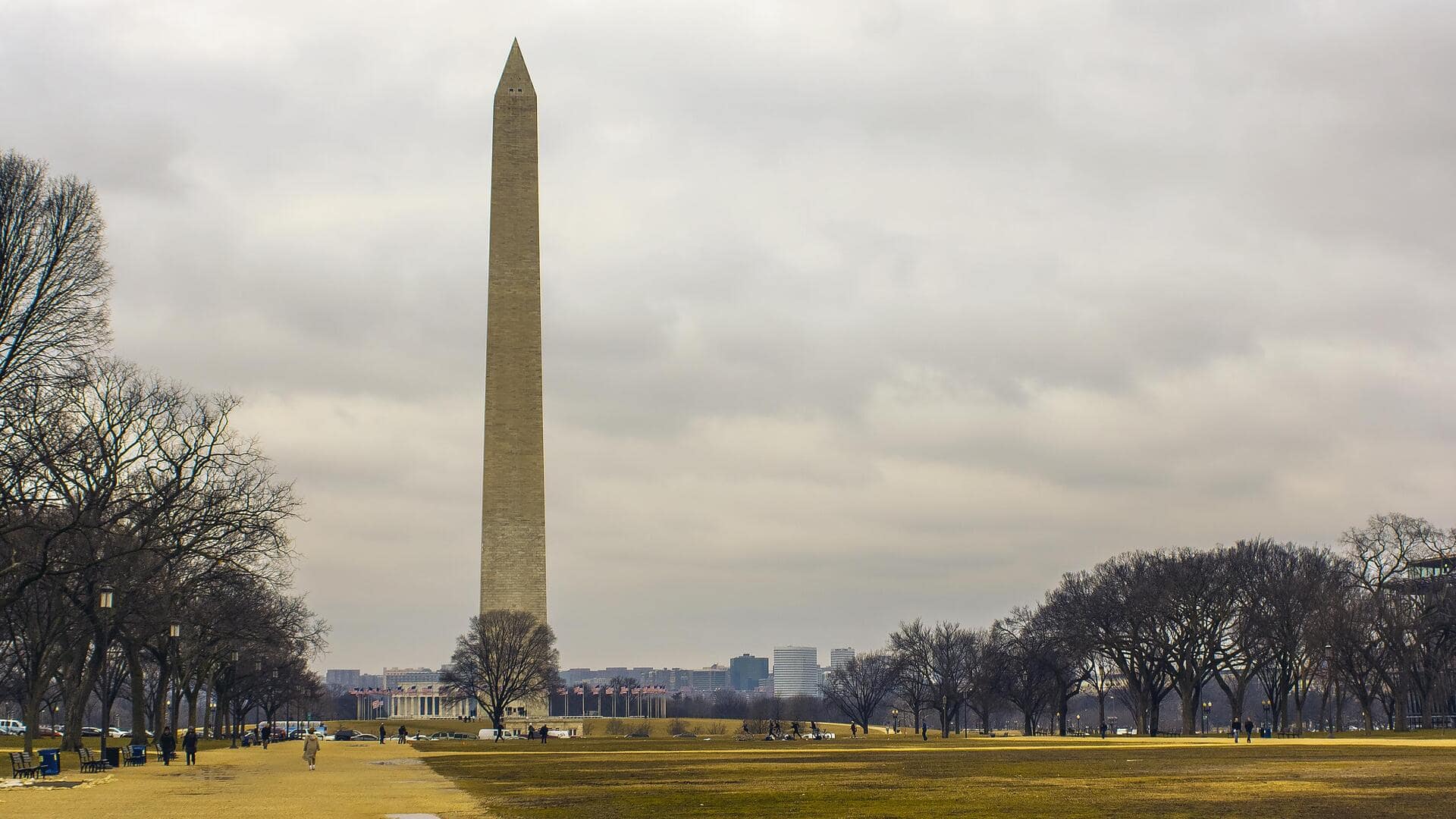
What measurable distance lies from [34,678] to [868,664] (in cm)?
9101

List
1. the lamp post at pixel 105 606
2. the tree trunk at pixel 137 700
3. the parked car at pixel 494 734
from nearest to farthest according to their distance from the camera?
the lamp post at pixel 105 606 < the tree trunk at pixel 137 700 < the parked car at pixel 494 734

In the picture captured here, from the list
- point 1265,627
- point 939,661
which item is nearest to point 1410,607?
point 1265,627

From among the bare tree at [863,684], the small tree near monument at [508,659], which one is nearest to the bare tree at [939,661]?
the bare tree at [863,684]

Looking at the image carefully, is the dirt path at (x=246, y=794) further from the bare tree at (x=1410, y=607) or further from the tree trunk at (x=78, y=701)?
the bare tree at (x=1410, y=607)

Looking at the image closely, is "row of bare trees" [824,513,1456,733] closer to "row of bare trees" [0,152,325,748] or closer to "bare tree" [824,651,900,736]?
"bare tree" [824,651,900,736]

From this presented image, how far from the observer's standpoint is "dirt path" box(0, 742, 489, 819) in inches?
994

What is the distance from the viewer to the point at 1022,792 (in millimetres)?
27609

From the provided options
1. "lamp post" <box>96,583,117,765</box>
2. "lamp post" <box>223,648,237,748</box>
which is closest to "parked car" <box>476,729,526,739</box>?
"lamp post" <box>223,648,237,748</box>

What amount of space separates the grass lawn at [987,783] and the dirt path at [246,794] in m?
1.23

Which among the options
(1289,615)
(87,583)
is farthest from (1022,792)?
(1289,615)

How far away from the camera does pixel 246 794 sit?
31.7m

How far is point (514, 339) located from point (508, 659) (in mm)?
20854

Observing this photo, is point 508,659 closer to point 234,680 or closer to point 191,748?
point 234,680

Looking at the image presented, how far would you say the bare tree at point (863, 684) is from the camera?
405 feet
